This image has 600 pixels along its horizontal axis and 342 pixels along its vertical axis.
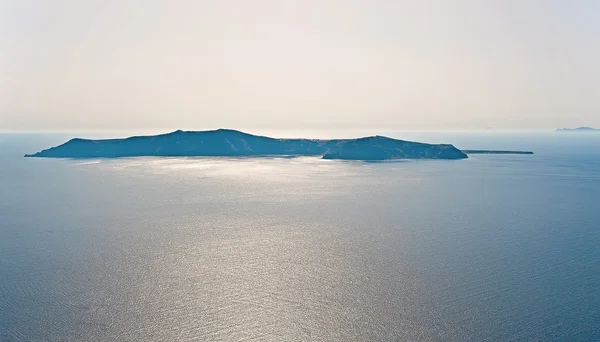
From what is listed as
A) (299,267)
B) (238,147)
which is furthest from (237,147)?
(299,267)

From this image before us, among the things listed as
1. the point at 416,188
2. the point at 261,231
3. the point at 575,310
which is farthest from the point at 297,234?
the point at 416,188

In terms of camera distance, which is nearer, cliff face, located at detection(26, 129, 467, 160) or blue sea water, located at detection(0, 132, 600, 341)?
blue sea water, located at detection(0, 132, 600, 341)

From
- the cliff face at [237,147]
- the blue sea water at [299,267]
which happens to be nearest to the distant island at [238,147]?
the cliff face at [237,147]

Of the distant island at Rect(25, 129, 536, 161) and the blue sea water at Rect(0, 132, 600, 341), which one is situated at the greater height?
the distant island at Rect(25, 129, 536, 161)

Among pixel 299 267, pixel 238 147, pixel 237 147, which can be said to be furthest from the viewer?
pixel 238 147

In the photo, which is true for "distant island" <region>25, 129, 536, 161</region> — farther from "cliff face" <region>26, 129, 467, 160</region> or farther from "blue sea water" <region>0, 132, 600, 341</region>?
"blue sea water" <region>0, 132, 600, 341</region>

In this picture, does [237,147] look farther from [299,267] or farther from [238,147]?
[299,267]

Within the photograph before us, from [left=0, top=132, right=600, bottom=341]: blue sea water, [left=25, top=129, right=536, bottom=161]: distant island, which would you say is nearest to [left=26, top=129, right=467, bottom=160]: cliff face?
[left=25, top=129, right=536, bottom=161]: distant island

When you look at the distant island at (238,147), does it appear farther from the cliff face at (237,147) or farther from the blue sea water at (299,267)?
the blue sea water at (299,267)
